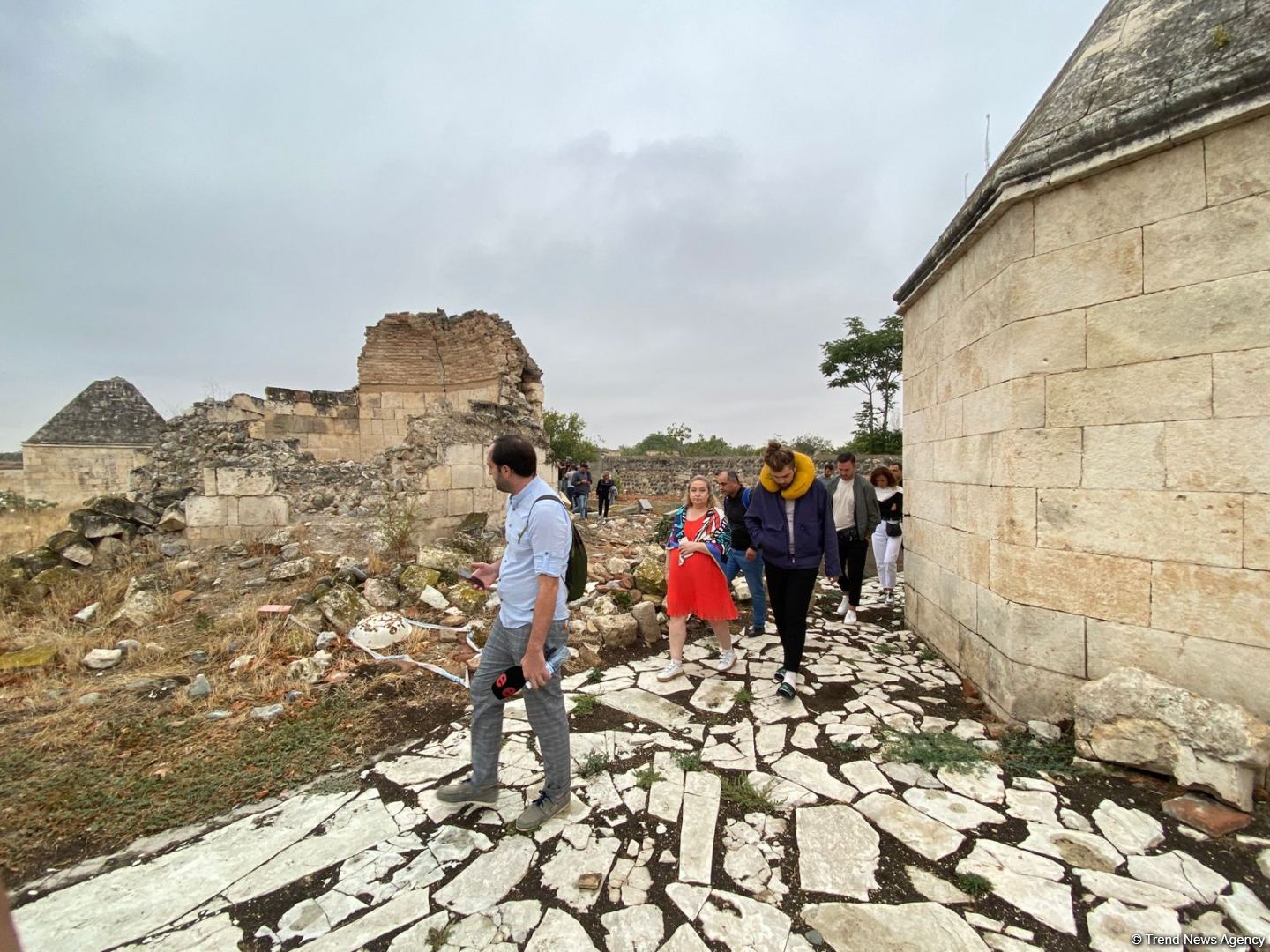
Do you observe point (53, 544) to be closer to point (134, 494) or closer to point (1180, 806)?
point (134, 494)

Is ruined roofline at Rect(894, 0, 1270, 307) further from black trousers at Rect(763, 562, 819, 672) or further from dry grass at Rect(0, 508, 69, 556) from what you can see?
dry grass at Rect(0, 508, 69, 556)

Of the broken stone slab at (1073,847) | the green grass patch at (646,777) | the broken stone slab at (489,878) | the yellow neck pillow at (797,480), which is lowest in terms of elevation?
the broken stone slab at (489,878)

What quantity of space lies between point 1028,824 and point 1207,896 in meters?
Result: 0.55

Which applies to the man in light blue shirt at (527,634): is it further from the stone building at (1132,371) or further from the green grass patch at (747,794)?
the stone building at (1132,371)

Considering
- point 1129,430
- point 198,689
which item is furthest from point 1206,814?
point 198,689

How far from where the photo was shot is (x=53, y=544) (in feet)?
20.4

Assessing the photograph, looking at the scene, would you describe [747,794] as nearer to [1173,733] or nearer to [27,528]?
[1173,733]

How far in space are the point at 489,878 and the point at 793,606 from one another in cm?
247

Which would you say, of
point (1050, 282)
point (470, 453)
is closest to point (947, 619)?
point (1050, 282)

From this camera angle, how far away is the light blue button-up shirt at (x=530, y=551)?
2.31 m

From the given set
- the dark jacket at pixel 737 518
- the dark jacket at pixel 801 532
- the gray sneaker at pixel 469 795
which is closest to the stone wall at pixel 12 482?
the gray sneaker at pixel 469 795

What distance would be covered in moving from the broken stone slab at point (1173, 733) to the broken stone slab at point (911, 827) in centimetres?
114

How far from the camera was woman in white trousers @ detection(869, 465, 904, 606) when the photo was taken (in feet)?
19.0

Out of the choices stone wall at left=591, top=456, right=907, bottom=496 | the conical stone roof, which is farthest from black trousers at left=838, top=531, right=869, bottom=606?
the conical stone roof
